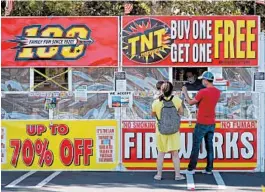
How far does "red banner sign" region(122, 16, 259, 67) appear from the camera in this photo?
10164mm

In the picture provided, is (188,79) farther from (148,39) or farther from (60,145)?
(60,145)

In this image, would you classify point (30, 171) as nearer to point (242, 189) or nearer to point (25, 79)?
point (25, 79)

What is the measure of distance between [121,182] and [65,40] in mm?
2770

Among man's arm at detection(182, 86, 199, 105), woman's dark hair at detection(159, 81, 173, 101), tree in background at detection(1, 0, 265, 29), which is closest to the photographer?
woman's dark hair at detection(159, 81, 173, 101)

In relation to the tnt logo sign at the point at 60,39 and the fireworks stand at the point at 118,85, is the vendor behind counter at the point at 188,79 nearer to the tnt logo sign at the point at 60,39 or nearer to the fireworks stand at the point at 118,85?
the fireworks stand at the point at 118,85

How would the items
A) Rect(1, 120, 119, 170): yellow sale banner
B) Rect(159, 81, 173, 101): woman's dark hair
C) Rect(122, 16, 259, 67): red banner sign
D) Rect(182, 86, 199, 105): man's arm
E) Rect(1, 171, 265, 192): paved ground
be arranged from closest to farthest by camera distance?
Rect(1, 171, 265, 192): paved ground
Rect(159, 81, 173, 101): woman's dark hair
Rect(182, 86, 199, 105): man's arm
Rect(122, 16, 259, 67): red banner sign
Rect(1, 120, 119, 170): yellow sale banner

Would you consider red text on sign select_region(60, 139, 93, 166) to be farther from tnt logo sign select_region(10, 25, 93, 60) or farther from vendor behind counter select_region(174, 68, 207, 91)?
vendor behind counter select_region(174, 68, 207, 91)

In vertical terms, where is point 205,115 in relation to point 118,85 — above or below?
below

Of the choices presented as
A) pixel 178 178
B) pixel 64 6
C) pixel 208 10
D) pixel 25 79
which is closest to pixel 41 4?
pixel 64 6

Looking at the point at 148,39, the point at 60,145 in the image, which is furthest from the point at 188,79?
the point at 60,145

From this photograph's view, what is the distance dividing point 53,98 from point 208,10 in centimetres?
1399

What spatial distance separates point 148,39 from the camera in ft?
33.5

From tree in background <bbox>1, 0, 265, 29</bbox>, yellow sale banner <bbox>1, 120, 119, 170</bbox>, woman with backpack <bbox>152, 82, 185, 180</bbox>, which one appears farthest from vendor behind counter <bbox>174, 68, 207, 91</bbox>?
tree in background <bbox>1, 0, 265, 29</bbox>

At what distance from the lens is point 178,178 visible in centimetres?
932
